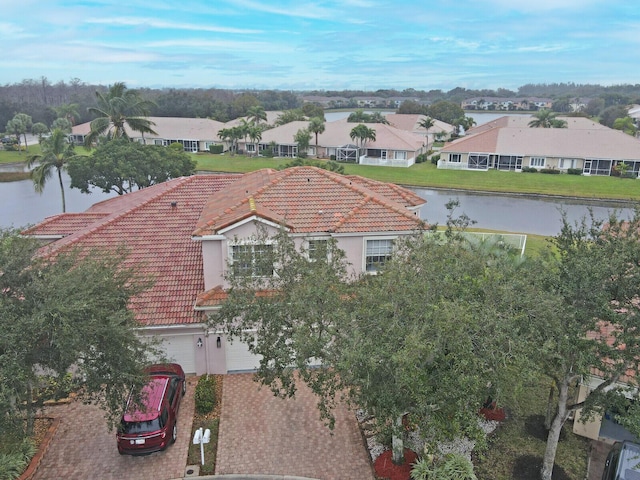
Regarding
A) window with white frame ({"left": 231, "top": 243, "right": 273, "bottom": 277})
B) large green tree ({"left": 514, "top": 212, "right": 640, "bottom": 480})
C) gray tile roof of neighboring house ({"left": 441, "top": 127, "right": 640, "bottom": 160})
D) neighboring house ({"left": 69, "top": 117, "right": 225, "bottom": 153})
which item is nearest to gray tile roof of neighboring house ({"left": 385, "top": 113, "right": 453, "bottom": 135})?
gray tile roof of neighboring house ({"left": 441, "top": 127, "right": 640, "bottom": 160})

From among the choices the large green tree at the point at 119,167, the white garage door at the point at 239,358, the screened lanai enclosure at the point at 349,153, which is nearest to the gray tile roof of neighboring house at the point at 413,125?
the screened lanai enclosure at the point at 349,153

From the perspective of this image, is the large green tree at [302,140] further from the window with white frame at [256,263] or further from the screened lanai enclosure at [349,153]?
the window with white frame at [256,263]

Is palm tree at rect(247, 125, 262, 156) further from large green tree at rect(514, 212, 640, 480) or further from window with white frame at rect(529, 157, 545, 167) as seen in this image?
large green tree at rect(514, 212, 640, 480)

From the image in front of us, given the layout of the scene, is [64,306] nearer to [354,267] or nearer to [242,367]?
[242,367]

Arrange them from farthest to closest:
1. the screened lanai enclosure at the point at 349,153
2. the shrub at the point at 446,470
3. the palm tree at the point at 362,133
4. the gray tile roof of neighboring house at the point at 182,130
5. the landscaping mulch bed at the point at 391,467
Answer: the gray tile roof of neighboring house at the point at 182,130, the screened lanai enclosure at the point at 349,153, the palm tree at the point at 362,133, the landscaping mulch bed at the point at 391,467, the shrub at the point at 446,470

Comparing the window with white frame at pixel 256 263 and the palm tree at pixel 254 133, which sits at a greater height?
the palm tree at pixel 254 133

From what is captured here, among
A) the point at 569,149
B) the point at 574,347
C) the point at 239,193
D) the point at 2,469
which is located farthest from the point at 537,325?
the point at 569,149
